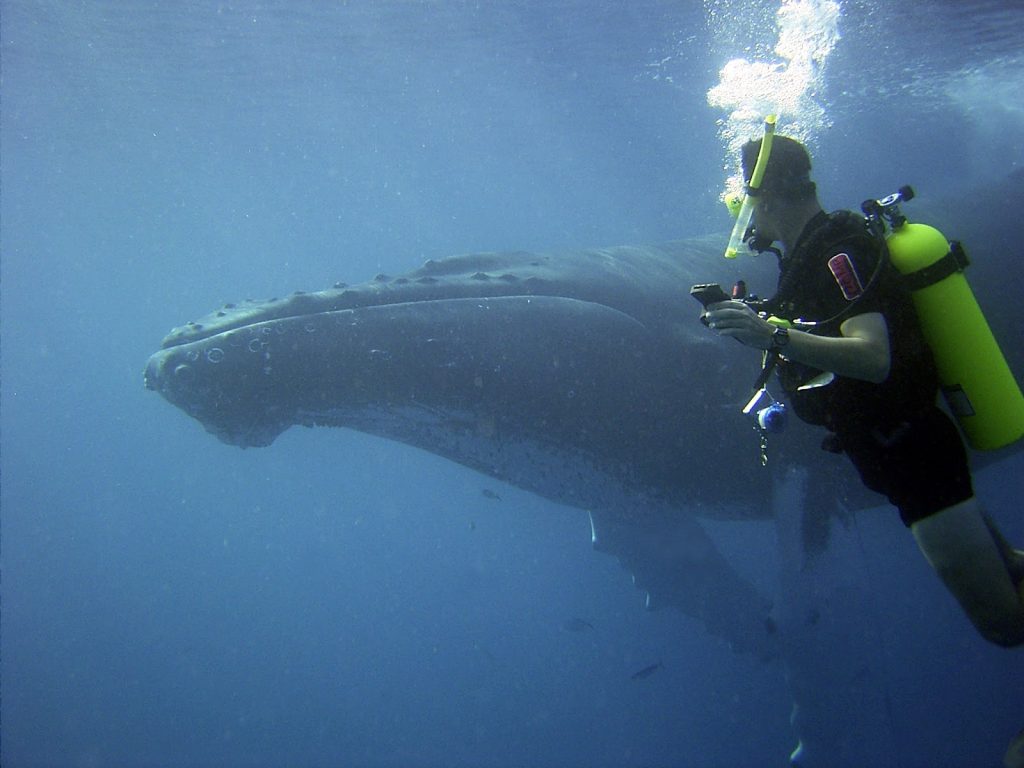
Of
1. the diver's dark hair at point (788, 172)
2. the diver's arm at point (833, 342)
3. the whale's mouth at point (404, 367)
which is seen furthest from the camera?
the whale's mouth at point (404, 367)

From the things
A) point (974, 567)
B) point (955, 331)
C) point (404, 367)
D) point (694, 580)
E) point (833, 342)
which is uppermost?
point (404, 367)

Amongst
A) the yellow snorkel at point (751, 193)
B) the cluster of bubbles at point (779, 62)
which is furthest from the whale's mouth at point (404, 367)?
the cluster of bubbles at point (779, 62)

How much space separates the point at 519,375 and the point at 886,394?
3594 millimetres

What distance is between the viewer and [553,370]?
642 cm

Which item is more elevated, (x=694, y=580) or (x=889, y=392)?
(x=889, y=392)

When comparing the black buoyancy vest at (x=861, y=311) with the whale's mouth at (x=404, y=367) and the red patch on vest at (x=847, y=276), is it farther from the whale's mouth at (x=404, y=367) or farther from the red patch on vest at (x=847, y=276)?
the whale's mouth at (x=404, y=367)

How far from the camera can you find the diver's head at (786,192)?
343 centimetres

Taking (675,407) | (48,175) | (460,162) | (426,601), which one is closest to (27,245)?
(48,175)

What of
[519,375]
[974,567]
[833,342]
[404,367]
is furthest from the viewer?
[519,375]

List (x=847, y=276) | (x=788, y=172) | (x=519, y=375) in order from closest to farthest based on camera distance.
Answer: (x=847, y=276) < (x=788, y=172) < (x=519, y=375)

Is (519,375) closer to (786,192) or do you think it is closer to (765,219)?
(765,219)

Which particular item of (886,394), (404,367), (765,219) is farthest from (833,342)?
(404,367)

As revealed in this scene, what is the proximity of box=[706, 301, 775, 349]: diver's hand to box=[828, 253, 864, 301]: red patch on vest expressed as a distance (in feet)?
1.24

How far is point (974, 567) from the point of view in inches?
123
